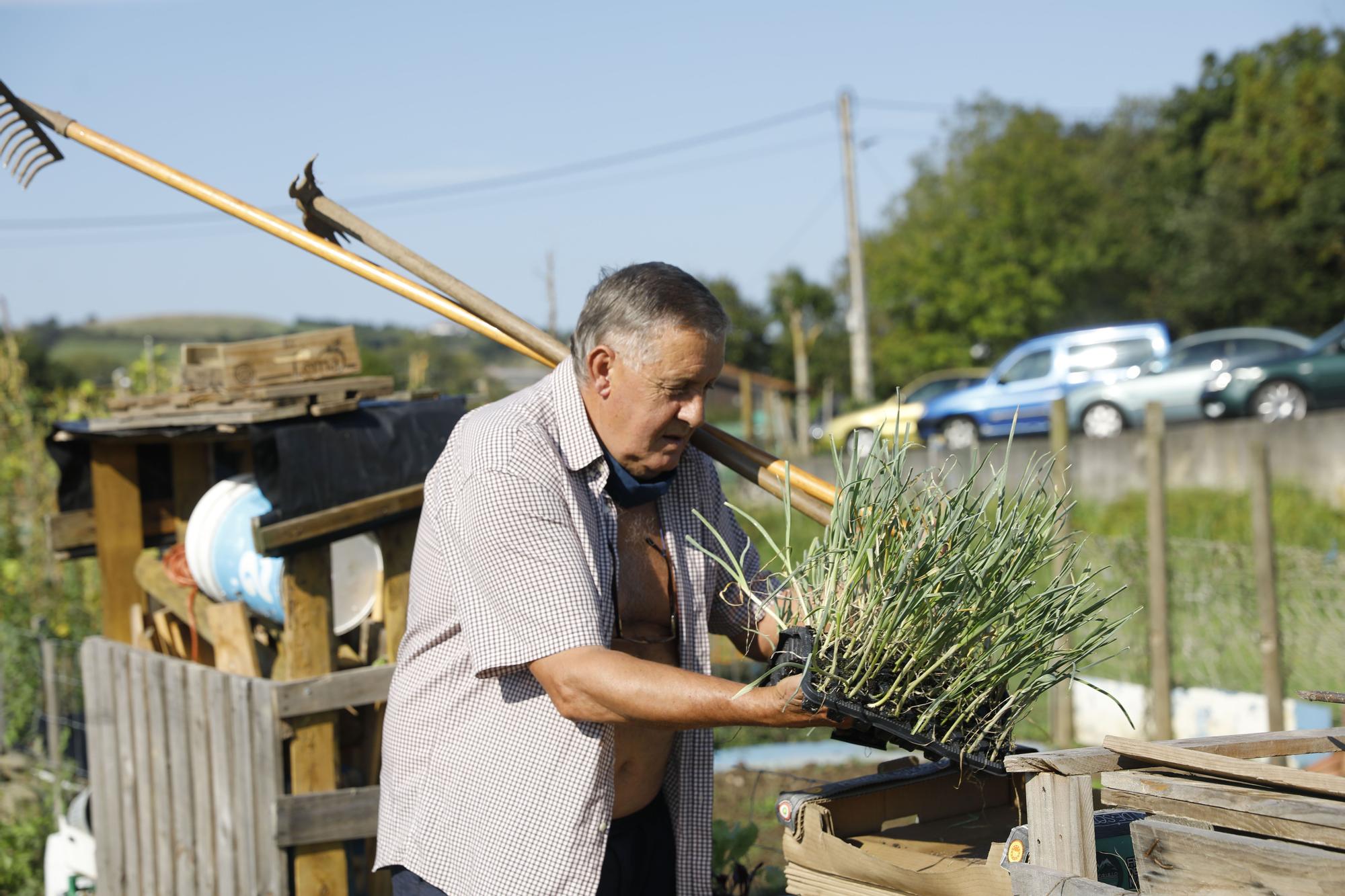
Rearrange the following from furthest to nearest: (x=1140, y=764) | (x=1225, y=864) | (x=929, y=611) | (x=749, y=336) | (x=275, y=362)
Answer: (x=749, y=336)
(x=275, y=362)
(x=929, y=611)
(x=1140, y=764)
(x=1225, y=864)

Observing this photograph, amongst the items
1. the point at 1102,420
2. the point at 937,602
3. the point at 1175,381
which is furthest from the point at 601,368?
the point at 1102,420

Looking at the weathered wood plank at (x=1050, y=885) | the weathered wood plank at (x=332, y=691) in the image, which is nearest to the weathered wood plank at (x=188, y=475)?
the weathered wood plank at (x=332, y=691)

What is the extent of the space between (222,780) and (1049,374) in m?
15.3

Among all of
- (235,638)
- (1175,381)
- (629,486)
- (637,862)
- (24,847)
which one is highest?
(1175,381)

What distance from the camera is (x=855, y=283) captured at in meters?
23.7

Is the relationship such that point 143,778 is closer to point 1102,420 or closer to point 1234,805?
point 1234,805

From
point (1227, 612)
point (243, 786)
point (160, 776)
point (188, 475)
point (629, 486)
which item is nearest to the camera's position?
point (629, 486)

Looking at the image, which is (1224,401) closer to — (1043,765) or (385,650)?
(385,650)

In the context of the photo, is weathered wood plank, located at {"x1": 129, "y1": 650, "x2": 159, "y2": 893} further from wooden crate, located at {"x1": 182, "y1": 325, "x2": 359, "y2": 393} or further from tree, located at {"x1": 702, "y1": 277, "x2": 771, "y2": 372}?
tree, located at {"x1": 702, "y1": 277, "x2": 771, "y2": 372}

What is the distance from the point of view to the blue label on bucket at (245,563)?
388 centimetres

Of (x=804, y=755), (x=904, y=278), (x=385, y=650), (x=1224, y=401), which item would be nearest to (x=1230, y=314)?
(x=904, y=278)

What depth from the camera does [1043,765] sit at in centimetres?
169

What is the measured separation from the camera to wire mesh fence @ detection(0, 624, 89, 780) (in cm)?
645

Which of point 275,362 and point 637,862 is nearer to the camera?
point 637,862
